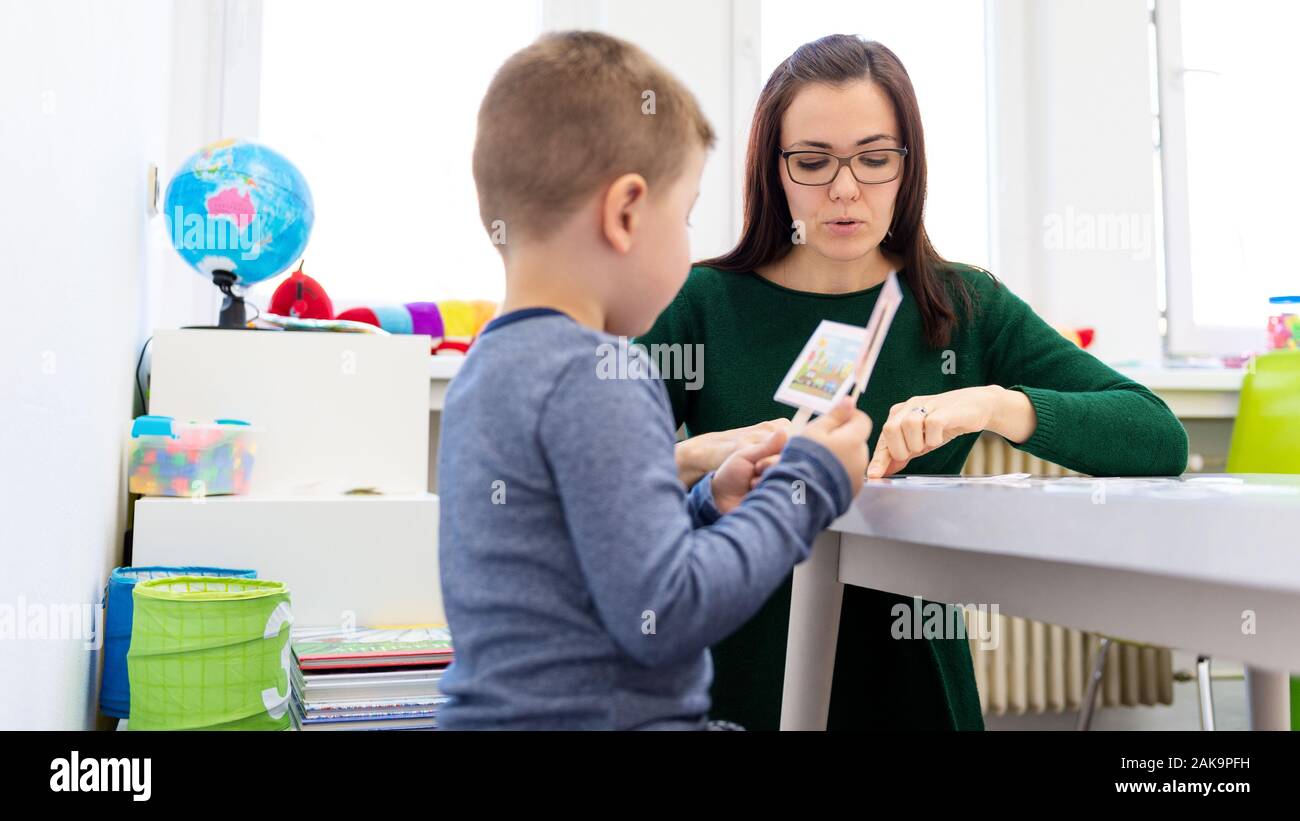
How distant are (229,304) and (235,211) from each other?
0.17 meters

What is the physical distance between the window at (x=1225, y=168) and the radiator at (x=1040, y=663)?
806 mm

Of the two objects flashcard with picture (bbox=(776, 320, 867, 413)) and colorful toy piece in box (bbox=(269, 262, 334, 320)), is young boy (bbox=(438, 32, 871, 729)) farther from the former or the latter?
colorful toy piece in box (bbox=(269, 262, 334, 320))

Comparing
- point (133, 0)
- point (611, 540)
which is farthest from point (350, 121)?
point (611, 540)

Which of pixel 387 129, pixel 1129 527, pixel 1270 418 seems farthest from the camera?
pixel 387 129

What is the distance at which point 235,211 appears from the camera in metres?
1.88

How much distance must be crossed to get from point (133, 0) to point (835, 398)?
1459mm

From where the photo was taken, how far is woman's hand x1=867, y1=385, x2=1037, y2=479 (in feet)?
3.16

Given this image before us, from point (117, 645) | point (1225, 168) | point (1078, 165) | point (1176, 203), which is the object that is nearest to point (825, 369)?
point (117, 645)

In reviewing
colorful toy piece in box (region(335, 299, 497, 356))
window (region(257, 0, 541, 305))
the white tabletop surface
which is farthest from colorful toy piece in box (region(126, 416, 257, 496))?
the white tabletop surface

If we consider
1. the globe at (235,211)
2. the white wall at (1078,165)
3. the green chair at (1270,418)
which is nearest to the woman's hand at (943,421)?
the globe at (235,211)

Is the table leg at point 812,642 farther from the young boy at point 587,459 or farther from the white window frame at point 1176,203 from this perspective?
the white window frame at point 1176,203

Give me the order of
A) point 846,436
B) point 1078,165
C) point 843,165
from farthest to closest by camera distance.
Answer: point 1078,165, point 843,165, point 846,436

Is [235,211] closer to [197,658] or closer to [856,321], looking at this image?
[197,658]

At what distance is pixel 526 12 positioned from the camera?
2723 mm
